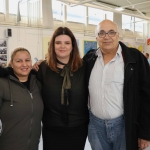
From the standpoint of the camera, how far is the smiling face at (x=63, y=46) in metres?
1.85

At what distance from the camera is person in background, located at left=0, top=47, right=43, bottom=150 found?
158cm

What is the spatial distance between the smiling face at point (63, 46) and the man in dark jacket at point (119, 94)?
→ 0.27 metres

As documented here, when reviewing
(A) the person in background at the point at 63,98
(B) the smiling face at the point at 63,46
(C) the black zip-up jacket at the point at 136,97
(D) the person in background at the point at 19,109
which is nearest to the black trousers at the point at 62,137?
(A) the person in background at the point at 63,98

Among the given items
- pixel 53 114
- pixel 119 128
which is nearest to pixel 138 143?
pixel 119 128

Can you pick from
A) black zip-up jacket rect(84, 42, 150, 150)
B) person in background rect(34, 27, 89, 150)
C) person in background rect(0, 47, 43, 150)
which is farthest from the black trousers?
black zip-up jacket rect(84, 42, 150, 150)

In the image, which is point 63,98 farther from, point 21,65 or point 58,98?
point 21,65

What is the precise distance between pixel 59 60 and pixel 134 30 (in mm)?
9523

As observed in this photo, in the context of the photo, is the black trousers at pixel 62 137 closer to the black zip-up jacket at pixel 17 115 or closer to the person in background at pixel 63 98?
the person in background at pixel 63 98

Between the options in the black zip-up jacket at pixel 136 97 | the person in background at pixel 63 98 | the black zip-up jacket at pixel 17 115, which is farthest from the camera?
the person in background at pixel 63 98

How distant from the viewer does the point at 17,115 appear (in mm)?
1594

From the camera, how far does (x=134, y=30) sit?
10.7m

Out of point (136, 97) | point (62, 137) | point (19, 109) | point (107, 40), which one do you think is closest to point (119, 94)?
point (136, 97)

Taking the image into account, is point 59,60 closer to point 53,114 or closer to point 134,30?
point 53,114

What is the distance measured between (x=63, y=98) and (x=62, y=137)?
13.7 inches
